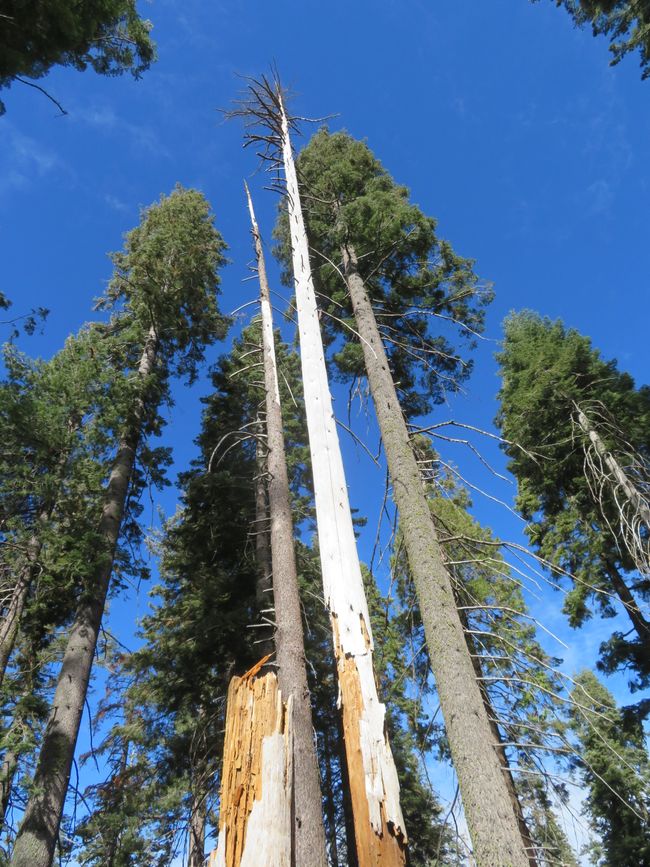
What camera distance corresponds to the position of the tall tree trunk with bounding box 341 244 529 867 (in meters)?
3.20

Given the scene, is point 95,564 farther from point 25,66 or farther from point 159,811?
point 159,811

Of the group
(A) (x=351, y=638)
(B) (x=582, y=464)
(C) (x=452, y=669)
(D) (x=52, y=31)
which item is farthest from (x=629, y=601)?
(D) (x=52, y=31)

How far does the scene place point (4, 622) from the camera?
22.2ft

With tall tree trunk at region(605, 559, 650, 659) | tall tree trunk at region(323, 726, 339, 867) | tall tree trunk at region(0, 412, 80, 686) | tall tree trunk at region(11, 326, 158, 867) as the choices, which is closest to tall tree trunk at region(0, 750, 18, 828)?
tall tree trunk at region(11, 326, 158, 867)

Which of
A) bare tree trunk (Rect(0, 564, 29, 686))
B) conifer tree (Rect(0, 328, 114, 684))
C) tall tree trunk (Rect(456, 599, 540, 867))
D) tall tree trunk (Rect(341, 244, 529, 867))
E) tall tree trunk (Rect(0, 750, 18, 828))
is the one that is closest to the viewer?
tall tree trunk (Rect(341, 244, 529, 867))

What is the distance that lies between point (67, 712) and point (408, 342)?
7598 mm

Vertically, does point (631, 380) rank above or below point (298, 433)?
below

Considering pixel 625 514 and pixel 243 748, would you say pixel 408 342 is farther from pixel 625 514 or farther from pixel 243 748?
pixel 243 748

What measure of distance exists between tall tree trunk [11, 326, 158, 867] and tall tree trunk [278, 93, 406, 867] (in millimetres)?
4801

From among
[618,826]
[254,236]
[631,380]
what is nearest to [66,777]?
[254,236]

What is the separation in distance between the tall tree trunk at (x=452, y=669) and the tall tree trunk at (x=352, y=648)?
95 cm

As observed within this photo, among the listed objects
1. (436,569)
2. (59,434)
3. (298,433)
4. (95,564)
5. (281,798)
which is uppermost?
(298,433)

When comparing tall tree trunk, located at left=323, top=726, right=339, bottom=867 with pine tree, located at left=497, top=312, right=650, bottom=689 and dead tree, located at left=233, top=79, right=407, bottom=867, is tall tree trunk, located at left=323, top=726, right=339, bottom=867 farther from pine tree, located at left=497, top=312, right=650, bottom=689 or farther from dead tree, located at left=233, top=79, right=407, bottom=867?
dead tree, located at left=233, top=79, right=407, bottom=867

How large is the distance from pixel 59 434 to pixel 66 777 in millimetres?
4796
